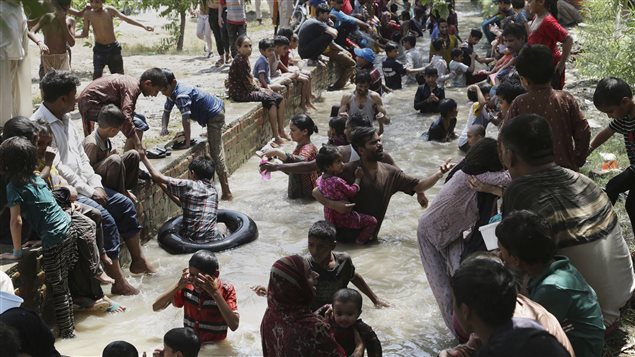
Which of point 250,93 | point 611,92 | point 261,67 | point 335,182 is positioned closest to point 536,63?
point 611,92

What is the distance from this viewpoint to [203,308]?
6016 mm

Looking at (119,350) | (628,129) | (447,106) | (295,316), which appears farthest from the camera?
(447,106)

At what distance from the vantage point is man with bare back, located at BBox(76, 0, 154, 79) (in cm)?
1191

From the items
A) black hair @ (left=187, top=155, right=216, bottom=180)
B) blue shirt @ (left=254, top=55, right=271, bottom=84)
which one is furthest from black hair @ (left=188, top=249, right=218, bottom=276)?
blue shirt @ (left=254, top=55, right=271, bottom=84)

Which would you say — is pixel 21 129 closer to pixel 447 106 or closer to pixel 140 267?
pixel 140 267

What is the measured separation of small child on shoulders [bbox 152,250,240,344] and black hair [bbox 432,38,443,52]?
1119 centimetres

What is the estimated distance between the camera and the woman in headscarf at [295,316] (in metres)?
4.39

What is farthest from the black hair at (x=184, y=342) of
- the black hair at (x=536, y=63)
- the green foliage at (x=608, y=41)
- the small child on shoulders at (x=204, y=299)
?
the green foliage at (x=608, y=41)

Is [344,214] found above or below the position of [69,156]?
below

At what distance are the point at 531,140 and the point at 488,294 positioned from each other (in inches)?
55.5

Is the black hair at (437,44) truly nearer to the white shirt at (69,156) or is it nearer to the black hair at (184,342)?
the white shirt at (69,156)

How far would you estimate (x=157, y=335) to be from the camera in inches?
263

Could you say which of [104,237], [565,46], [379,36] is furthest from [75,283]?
[379,36]

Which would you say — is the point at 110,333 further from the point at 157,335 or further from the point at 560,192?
the point at 560,192
